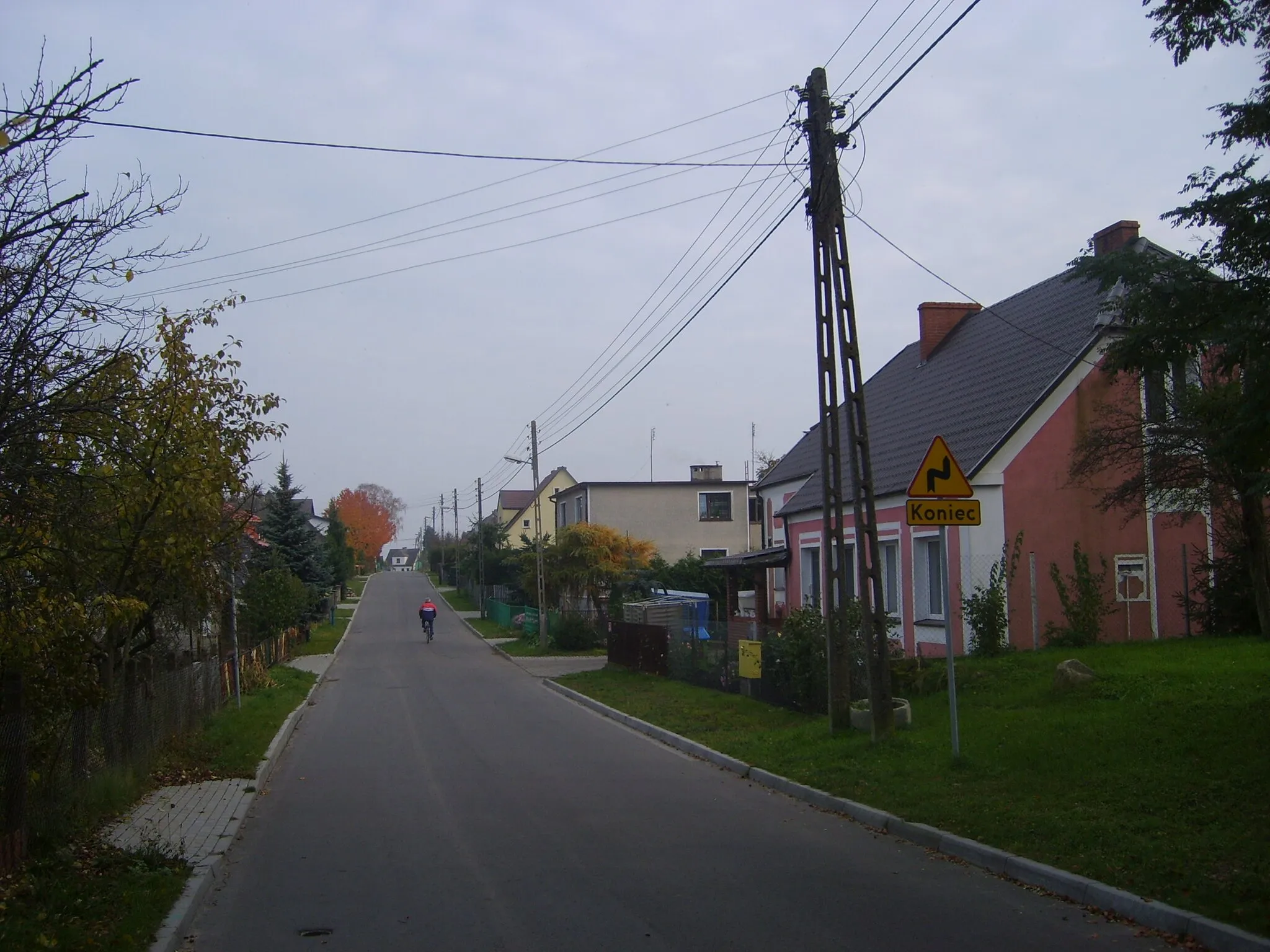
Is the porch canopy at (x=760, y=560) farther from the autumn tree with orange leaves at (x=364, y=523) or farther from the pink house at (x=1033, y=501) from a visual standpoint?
the autumn tree with orange leaves at (x=364, y=523)

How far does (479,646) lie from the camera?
4597 centimetres

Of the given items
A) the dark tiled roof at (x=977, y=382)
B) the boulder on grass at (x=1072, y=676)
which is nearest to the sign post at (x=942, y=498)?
the boulder on grass at (x=1072, y=676)

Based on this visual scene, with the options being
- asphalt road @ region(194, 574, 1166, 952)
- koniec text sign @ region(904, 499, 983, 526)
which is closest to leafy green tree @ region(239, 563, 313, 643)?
asphalt road @ region(194, 574, 1166, 952)

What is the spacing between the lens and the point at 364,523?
403ft

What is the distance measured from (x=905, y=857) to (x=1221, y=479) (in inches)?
332

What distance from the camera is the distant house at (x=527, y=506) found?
3378 inches

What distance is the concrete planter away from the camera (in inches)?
550

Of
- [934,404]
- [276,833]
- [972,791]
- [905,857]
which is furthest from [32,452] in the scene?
[934,404]

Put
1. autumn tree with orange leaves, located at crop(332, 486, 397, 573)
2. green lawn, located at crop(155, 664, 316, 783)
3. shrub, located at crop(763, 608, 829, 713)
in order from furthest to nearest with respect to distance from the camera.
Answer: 1. autumn tree with orange leaves, located at crop(332, 486, 397, 573)
2. shrub, located at crop(763, 608, 829, 713)
3. green lawn, located at crop(155, 664, 316, 783)

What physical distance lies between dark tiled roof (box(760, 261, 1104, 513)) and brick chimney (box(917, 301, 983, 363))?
0.58 ft

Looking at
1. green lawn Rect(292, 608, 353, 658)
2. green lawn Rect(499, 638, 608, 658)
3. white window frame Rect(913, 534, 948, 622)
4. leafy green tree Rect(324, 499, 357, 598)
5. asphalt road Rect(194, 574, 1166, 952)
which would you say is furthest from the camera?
leafy green tree Rect(324, 499, 357, 598)

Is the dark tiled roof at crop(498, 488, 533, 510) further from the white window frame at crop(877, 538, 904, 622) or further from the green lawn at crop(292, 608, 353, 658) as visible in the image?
the white window frame at crop(877, 538, 904, 622)

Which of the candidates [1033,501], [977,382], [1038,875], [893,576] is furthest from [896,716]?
[977,382]

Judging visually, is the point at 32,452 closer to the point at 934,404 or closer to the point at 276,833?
the point at 276,833
